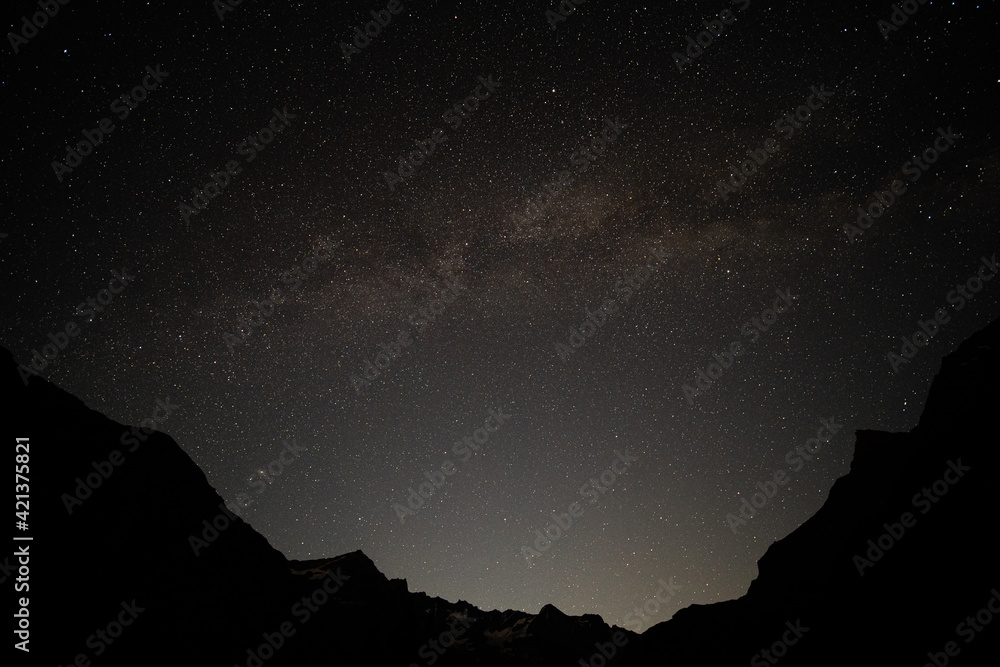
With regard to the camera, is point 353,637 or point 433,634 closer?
point 353,637

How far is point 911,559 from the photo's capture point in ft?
83.3

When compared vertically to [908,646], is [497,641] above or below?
above

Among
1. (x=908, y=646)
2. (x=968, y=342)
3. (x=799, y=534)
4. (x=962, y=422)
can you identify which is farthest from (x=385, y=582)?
(x=968, y=342)

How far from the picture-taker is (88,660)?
52.5 ft

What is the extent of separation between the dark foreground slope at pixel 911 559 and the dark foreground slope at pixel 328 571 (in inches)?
4.2

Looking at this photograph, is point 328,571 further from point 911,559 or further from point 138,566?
point 911,559

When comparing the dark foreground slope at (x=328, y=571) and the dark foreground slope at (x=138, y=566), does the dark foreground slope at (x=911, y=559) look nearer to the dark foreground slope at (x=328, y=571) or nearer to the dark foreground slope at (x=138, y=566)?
the dark foreground slope at (x=328, y=571)

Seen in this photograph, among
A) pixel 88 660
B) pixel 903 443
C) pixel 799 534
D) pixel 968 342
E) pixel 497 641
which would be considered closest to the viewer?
pixel 88 660

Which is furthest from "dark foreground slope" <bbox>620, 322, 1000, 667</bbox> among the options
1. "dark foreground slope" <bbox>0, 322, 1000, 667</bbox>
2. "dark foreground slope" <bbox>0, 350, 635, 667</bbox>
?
"dark foreground slope" <bbox>0, 350, 635, 667</bbox>

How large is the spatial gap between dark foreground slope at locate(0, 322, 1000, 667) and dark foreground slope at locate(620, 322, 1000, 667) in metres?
0.11

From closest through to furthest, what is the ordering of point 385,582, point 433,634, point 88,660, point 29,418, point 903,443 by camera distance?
point 88,660 < point 29,418 < point 903,443 < point 385,582 < point 433,634

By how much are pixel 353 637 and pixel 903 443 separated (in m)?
47.3

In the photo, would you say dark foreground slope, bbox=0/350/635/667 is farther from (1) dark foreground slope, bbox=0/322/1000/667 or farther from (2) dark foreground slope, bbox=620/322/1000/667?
(2) dark foreground slope, bbox=620/322/1000/667

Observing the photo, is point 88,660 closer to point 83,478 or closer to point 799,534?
point 83,478
